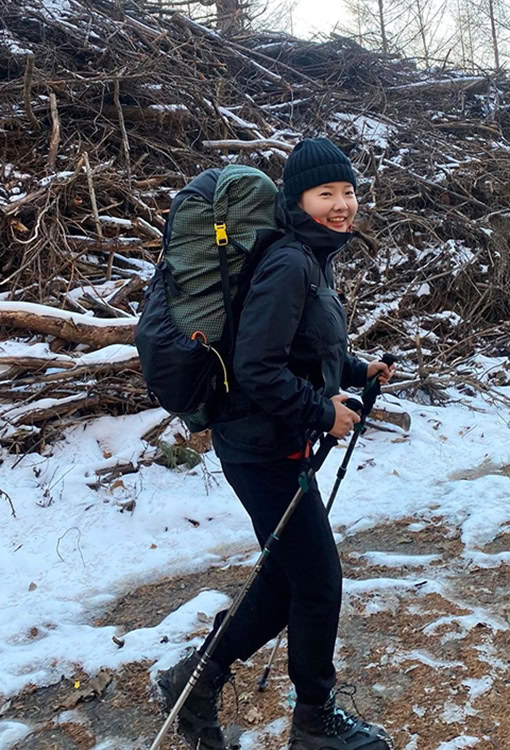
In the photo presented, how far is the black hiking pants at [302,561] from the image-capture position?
83.5 inches

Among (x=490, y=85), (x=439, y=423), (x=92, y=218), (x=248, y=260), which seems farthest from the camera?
(x=490, y=85)

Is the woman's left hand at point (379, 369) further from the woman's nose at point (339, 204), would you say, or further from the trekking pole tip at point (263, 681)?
the trekking pole tip at point (263, 681)

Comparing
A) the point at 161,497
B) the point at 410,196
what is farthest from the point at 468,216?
the point at 161,497

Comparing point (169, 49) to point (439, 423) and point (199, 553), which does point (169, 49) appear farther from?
point (199, 553)

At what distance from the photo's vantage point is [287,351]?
75.5 inches

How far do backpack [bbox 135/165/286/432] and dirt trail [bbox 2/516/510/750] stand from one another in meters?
1.48

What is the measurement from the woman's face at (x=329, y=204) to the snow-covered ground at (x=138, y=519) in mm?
2193

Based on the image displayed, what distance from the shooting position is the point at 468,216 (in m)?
9.55

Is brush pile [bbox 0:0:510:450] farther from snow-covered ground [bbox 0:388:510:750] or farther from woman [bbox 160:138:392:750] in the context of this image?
woman [bbox 160:138:392:750]

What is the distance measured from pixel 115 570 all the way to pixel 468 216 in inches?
309

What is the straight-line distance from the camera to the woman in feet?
6.29

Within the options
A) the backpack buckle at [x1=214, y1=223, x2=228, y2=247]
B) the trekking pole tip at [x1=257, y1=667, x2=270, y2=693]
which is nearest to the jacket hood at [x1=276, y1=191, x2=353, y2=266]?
the backpack buckle at [x1=214, y1=223, x2=228, y2=247]

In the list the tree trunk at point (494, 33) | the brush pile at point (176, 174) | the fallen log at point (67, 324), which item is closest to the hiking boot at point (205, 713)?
the brush pile at point (176, 174)

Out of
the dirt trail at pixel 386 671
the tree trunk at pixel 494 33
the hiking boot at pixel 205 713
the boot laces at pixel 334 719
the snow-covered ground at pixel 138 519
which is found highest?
the tree trunk at pixel 494 33
